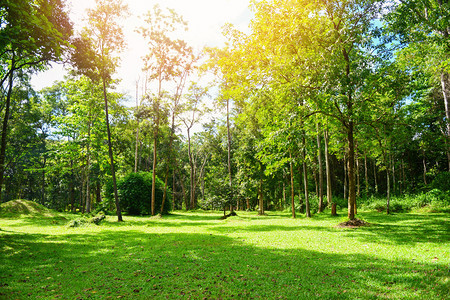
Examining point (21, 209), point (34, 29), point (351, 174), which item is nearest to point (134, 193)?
point (21, 209)

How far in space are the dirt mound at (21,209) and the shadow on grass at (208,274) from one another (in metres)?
13.2

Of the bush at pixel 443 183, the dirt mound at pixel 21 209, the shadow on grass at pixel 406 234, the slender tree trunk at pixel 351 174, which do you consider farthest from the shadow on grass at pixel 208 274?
the bush at pixel 443 183

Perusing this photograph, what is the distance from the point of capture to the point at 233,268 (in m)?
5.81

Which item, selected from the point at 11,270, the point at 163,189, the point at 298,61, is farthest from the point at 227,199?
the point at 11,270

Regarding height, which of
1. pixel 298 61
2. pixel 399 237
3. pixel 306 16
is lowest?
pixel 399 237

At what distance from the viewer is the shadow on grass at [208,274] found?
4.39 metres

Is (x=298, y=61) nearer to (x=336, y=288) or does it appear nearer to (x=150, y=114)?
(x=336, y=288)

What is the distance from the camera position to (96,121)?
23516 millimetres

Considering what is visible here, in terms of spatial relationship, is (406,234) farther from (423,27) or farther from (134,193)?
(134,193)

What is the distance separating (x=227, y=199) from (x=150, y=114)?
10218 mm

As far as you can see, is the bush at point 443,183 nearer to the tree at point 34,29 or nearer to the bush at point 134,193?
the bush at point 134,193

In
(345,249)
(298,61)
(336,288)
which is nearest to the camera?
(336,288)

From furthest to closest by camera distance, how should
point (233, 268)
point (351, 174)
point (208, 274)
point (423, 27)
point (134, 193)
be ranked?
1. point (134, 193)
2. point (351, 174)
3. point (423, 27)
4. point (233, 268)
5. point (208, 274)

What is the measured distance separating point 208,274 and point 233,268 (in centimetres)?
68
